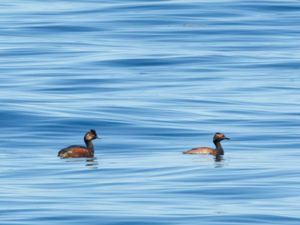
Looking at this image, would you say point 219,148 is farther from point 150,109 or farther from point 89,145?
point 150,109

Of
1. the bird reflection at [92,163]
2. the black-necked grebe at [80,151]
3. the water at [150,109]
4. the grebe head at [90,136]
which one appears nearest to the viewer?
the water at [150,109]

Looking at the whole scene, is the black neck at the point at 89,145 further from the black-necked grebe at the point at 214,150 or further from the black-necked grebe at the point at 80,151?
the black-necked grebe at the point at 214,150

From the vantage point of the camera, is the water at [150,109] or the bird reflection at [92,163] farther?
the bird reflection at [92,163]

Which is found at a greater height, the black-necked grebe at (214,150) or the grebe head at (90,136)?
the grebe head at (90,136)

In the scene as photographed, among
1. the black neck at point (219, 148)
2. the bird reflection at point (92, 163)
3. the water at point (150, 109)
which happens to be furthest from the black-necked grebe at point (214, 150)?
the bird reflection at point (92, 163)

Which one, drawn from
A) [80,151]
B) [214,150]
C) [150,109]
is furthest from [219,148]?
[150,109]

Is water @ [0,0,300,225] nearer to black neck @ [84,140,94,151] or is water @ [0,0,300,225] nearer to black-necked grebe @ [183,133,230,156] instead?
black-necked grebe @ [183,133,230,156]

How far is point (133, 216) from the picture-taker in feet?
61.7

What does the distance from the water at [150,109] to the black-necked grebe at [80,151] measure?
17 centimetres

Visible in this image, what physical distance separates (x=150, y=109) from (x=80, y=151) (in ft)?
22.2

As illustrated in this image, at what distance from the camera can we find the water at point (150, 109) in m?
20.1

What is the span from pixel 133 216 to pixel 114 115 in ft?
42.1

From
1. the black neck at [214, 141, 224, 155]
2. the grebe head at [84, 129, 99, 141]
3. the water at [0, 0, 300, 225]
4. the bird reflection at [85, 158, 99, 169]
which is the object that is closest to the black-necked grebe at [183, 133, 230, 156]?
the black neck at [214, 141, 224, 155]

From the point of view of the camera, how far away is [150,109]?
106 feet
